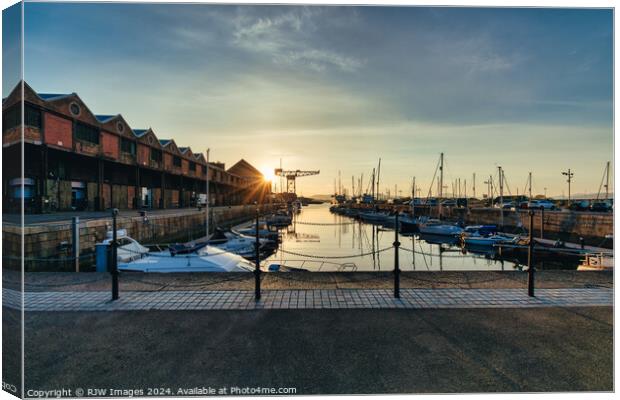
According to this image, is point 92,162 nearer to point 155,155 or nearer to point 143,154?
point 143,154

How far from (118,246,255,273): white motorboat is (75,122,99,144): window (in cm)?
2180

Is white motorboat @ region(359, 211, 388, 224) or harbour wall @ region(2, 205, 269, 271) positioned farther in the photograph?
white motorboat @ region(359, 211, 388, 224)

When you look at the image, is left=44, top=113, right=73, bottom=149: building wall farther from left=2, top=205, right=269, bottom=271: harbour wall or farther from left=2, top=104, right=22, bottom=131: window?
left=2, top=104, right=22, bottom=131: window

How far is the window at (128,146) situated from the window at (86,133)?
446cm

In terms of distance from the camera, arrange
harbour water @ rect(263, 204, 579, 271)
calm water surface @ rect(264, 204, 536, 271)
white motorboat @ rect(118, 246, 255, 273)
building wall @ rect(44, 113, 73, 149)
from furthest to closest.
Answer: building wall @ rect(44, 113, 73, 149)
calm water surface @ rect(264, 204, 536, 271)
harbour water @ rect(263, 204, 579, 271)
white motorboat @ rect(118, 246, 255, 273)

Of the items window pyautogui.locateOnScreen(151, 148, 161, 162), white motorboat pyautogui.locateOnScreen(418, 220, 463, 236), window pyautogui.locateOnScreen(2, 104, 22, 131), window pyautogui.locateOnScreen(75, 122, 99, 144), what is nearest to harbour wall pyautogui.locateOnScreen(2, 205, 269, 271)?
window pyautogui.locateOnScreen(2, 104, 22, 131)

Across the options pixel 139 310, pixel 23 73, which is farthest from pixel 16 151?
pixel 139 310

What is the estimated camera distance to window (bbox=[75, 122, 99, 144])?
27.1 metres

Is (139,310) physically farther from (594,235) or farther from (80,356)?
(594,235)

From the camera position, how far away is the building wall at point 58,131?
76.9 feet

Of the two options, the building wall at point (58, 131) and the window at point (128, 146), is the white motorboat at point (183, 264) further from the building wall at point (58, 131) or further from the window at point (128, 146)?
the window at point (128, 146)

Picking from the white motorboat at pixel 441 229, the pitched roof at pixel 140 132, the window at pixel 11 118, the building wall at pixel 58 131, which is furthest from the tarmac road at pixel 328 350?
the pitched roof at pixel 140 132

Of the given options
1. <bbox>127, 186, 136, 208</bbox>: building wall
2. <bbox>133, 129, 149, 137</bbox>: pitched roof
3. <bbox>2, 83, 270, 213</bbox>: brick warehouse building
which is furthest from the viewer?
<bbox>133, 129, 149, 137</bbox>: pitched roof

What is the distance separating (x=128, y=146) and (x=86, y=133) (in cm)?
704
